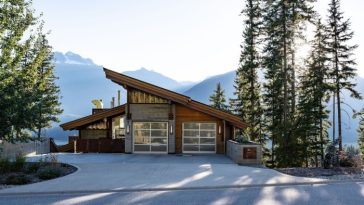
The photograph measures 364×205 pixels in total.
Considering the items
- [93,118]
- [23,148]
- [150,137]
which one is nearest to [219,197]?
[150,137]

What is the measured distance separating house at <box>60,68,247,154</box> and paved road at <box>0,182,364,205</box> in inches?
572

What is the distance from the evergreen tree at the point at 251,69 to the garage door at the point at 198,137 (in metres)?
15.3

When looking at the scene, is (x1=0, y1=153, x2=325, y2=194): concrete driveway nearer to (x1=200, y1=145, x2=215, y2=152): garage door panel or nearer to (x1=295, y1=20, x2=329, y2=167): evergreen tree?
(x1=200, y1=145, x2=215, y2=152): garage door panel

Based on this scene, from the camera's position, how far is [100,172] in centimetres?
1742

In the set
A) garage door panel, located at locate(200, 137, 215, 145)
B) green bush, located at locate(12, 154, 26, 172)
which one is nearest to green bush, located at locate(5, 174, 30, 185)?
green bush, located at locate(12, 154, 26, 172)

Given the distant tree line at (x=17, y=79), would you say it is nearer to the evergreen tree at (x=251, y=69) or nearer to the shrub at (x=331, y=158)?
the shrub at (x=331, y=158)

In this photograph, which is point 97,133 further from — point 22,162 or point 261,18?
point 261,18

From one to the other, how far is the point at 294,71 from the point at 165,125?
15070 mm

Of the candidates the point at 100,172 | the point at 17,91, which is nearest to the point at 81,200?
the point at 100,172

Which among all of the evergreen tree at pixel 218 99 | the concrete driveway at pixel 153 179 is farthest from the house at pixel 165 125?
the evergreen tree at pixel 218 99

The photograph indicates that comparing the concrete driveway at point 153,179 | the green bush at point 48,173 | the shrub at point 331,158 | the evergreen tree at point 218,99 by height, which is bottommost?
the concrete driveway at point 153,179

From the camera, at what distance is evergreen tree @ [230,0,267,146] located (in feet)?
140

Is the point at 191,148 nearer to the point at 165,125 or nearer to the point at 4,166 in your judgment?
the point at 165,125

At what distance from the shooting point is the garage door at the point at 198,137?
28422 millimetres
